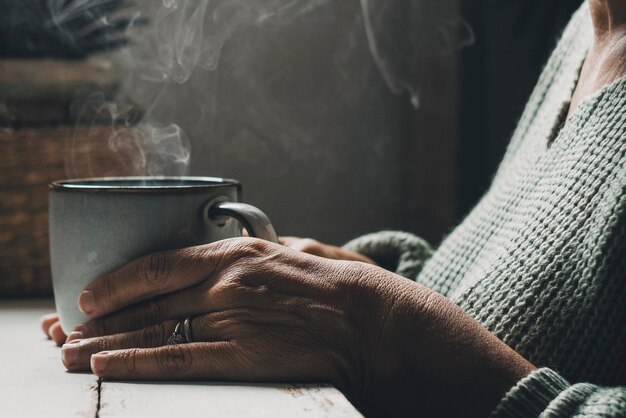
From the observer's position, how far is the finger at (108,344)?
0.63 m

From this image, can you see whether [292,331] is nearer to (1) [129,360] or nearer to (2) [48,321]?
(1) [129,360]

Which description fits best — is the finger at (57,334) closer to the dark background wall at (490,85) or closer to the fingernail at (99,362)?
the fingernail at (99,362)

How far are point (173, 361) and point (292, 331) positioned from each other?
10cm

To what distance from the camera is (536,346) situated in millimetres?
716

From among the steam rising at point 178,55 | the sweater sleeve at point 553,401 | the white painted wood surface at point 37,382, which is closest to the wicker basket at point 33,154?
the steam rising at point 178,55

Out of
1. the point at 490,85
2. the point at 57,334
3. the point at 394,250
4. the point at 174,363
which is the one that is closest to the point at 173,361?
the point at 174,363

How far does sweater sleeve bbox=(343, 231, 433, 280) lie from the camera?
1.16 m

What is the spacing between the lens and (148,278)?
0.64 m

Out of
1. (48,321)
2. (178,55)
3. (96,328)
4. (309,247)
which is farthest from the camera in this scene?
(178,55)

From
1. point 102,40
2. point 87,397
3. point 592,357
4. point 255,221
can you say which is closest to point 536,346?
point 592,357

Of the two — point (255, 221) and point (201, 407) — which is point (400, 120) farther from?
point (201, 407)

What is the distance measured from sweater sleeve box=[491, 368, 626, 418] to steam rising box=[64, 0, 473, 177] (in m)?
0.89

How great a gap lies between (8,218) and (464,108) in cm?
146

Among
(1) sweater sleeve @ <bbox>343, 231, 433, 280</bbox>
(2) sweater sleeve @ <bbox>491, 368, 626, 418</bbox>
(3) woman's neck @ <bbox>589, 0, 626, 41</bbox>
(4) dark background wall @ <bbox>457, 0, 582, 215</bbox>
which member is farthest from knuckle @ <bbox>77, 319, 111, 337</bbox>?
(4) dark background wall @ <bbox>457, 0, 582, 215</bbox>
